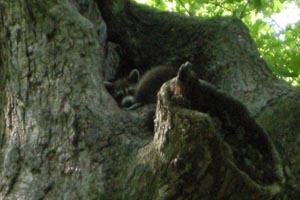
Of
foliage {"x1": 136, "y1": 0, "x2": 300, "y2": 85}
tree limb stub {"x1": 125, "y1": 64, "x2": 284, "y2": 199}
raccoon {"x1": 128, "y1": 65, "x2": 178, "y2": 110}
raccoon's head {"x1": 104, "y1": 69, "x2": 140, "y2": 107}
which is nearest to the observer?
tree limb stub {"x1": 125, "y1": 64, "x2": 284, "y2": 199}

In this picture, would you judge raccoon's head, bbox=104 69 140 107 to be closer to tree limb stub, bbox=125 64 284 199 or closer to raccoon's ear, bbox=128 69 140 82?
raccoon's ear, bbox=128 69 140 82

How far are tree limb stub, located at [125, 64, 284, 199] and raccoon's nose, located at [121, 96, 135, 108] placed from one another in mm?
1916

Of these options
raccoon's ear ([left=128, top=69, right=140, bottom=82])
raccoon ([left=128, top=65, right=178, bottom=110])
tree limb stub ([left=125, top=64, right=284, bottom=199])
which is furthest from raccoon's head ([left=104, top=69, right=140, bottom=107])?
tree limb stub ([left=125, top=64, right=284, bottom=199])

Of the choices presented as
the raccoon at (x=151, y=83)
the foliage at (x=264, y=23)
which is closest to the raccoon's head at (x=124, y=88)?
the raccoon at (x=151, y=83)

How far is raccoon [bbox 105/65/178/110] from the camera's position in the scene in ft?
17.0

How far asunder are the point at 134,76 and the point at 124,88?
32cm

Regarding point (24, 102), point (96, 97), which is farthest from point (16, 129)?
point (96, 97)

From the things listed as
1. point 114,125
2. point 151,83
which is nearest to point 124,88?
point 151,83

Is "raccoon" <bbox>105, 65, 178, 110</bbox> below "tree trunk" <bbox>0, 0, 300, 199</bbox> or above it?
below

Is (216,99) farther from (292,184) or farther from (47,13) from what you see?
(47,13)

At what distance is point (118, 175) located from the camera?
11.2ft

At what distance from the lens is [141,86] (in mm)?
5238

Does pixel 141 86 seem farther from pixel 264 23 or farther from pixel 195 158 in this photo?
pixel 264 23

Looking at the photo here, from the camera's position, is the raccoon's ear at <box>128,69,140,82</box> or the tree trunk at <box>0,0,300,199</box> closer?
the tree trunk at <box>0,0,300,199</box>
